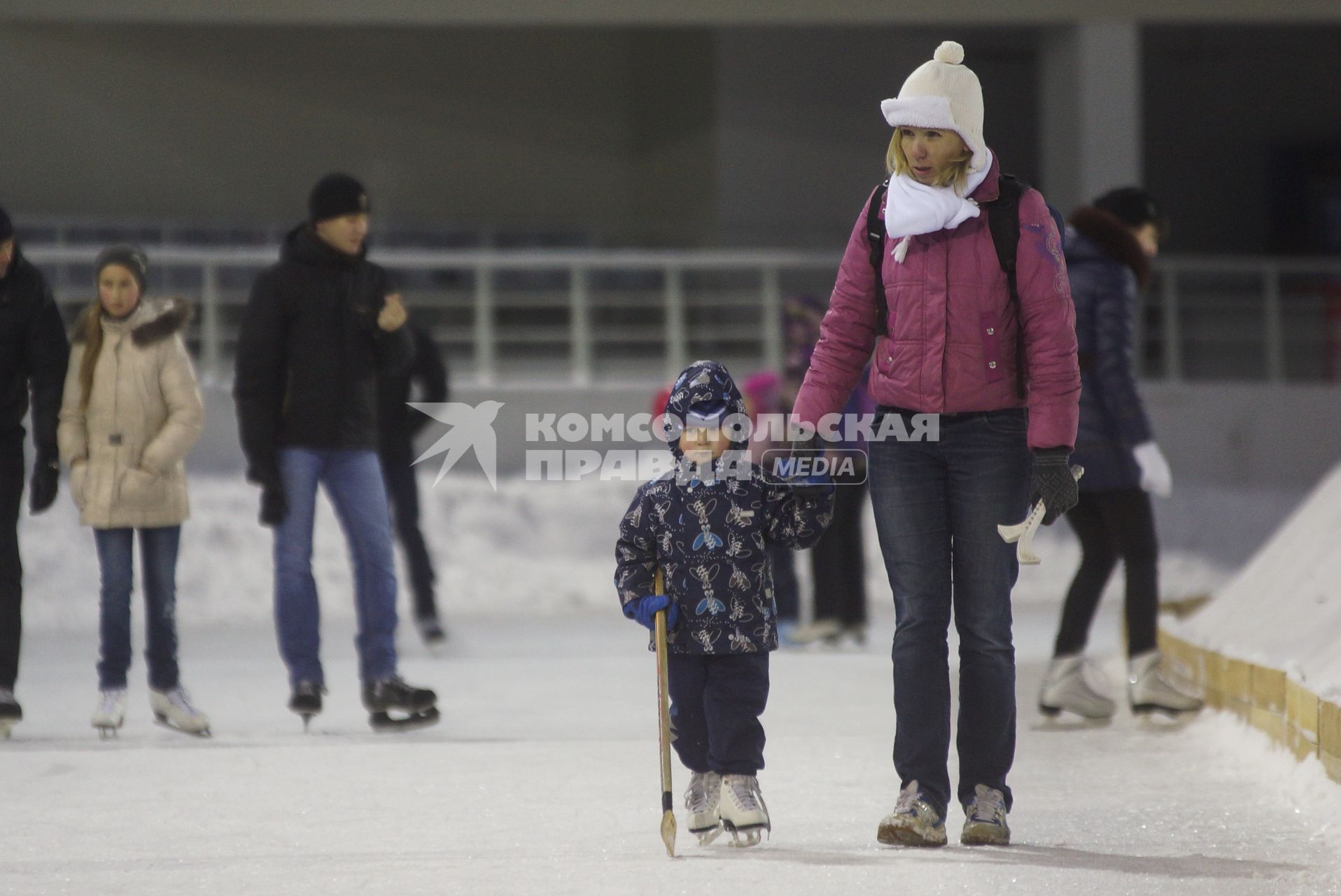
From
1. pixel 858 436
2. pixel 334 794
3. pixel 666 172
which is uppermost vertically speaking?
pixel 666 172

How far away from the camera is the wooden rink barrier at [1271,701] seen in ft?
11.7

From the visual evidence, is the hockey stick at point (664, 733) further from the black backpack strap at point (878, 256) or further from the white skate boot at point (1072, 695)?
the white skate boot at point (1072, 695)

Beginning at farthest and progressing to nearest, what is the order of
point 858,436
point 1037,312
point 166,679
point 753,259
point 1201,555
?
1. point 753,259
2. point 1201,555
3. point 858,436
4. point 166,679
5. point 1037,312

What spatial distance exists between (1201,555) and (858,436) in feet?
13.9

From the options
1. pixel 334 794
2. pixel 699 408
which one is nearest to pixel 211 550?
pixel 334 794

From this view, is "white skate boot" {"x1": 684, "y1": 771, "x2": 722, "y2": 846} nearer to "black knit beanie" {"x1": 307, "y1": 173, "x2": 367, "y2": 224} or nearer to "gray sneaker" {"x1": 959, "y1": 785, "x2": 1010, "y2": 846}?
"gray sneaker" {"x1": 959, "y1": 785, "x2": 1010, "y2": 846}

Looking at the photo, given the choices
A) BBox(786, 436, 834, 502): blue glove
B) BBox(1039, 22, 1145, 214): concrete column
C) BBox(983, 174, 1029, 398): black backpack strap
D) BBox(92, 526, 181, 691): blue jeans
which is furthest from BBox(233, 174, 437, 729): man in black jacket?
BBox(1039, 22, 1145, 214): concrete column

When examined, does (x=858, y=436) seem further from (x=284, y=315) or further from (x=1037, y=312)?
(x=1037, y=312)

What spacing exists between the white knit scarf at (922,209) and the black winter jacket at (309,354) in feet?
6.51

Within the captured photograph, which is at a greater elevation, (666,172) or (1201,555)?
(666,172)

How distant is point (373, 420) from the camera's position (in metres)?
4.78

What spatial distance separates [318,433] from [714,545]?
1787 mm

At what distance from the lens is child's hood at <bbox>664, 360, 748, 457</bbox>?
328 cm

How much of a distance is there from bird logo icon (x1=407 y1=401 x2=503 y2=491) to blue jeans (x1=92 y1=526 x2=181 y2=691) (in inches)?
234
